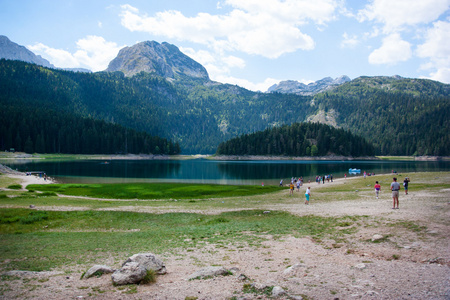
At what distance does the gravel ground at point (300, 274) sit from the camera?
931cm

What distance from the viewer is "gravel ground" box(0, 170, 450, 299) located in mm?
9312

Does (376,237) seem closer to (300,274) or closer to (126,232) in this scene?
(300,274)

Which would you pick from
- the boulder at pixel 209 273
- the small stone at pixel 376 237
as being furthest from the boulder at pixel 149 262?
the small stone at pixel 376 237

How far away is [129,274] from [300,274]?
21.8 feet

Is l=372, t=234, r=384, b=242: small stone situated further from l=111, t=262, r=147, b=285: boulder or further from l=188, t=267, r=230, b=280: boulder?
l=111, t=262, r=147, b=285: boulder

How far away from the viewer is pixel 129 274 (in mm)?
10531

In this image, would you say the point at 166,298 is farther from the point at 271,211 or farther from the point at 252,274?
the point at 271,211

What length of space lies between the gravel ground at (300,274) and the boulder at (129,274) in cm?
31

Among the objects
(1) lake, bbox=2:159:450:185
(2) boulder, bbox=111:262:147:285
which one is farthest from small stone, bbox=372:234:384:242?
(1) lake, bbox=2:159:450:185

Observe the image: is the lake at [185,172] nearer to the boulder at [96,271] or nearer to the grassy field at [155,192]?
the grassy field at [155,192]

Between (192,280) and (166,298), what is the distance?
1708 millimetres

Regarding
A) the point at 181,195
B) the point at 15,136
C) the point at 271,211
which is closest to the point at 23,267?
the point at 271,211

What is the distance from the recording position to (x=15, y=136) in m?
186

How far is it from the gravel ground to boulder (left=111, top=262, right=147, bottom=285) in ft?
1.01
